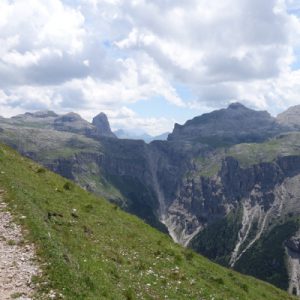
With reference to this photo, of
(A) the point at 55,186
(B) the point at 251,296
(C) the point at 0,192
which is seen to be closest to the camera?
(C) the point at 0,192

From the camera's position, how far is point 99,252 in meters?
28.6

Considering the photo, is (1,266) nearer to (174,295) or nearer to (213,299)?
(174,295)

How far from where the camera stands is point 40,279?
21.0m

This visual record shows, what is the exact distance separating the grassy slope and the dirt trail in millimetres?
664

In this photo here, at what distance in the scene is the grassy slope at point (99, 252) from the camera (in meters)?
23.1

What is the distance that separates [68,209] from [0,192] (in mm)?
5872

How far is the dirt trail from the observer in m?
20.1

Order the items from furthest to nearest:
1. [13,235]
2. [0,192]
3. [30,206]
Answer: [0,192] < [30,206] < [13,235]

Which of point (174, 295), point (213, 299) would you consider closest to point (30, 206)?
point (174, 295)

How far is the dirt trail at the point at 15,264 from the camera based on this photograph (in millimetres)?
20125

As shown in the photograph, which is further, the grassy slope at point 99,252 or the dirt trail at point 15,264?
the grassy slope at point 99,252

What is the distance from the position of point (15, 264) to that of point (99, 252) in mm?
7130

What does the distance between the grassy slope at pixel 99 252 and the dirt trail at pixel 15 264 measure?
66cm

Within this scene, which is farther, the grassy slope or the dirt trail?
the grassy slope
